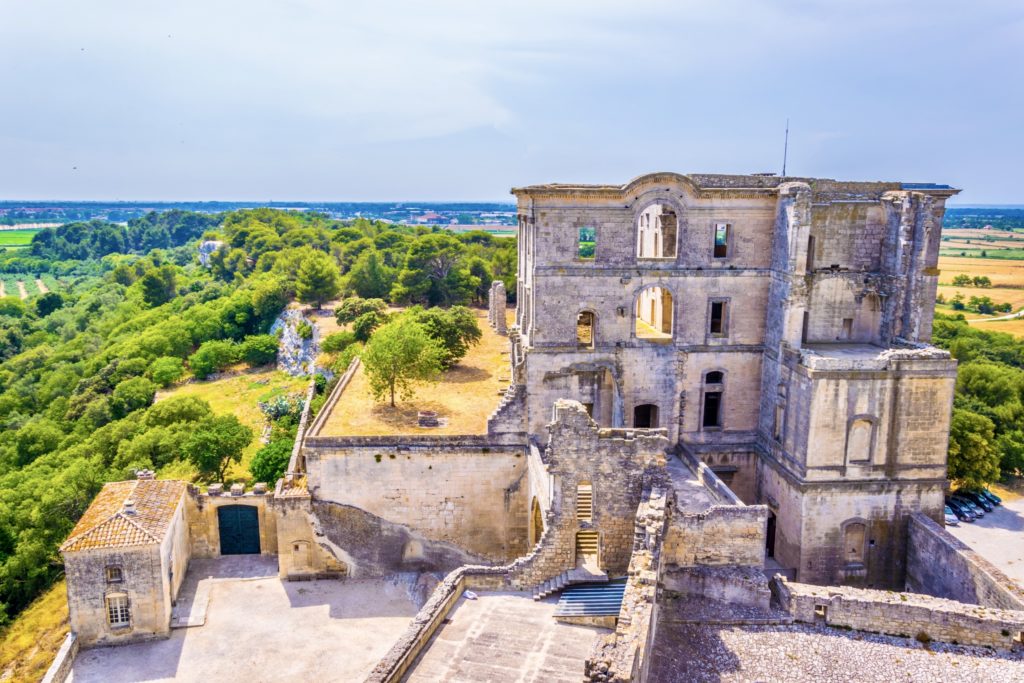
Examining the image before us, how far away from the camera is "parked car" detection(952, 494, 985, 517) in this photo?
1335 inches

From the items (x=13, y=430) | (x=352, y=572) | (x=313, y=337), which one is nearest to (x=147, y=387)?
(x=13, y=430)

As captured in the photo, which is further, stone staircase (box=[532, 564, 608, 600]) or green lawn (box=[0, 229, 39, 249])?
green lawn (box=[0, 229, 39, 249])

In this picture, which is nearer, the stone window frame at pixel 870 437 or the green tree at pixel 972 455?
the stone window frame at pixel 870 437

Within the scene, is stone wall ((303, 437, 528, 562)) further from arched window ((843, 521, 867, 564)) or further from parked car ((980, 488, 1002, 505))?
parked car ((980, 488, 1002, 505))

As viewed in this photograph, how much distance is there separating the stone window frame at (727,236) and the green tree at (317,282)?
3985cm

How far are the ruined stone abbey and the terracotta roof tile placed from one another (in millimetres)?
131

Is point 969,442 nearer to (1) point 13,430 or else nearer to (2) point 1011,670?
(2) point 1011,670

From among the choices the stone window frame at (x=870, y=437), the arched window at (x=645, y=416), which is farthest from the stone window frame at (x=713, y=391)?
the stone window frame at (x=870, y=437)

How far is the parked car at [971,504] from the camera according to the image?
33.9m

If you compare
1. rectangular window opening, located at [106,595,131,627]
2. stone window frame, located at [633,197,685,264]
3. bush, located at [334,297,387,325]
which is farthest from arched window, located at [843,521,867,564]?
bush, located at [334,297,387,325]

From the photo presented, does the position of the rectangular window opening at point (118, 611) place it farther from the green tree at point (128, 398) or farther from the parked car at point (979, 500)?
the parked car at point (979, 500)

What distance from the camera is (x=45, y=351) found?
6662 centimetres

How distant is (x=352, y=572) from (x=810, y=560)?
16.4m

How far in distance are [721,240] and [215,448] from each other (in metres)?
24.2
